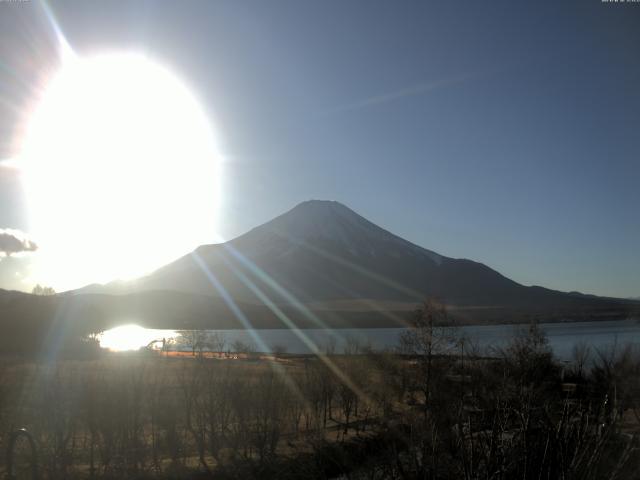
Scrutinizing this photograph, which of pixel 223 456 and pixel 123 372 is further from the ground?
pixel 123 372

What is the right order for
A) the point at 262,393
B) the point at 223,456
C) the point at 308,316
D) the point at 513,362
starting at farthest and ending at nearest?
1. the point at 308,316
2. the point at 513,362
3. the point at 262,393
4. the point at 223,456

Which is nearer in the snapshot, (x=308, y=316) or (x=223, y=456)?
(x=223, y=456)

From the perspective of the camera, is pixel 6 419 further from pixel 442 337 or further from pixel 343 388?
pixel 442 337

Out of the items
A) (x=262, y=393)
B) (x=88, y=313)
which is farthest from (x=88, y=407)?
(x=88, y=313)

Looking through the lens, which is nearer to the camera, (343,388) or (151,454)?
(151,454)

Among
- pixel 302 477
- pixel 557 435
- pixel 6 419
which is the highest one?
pixel 557 435

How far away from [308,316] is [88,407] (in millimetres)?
157622

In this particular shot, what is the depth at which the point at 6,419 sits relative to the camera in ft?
64.1

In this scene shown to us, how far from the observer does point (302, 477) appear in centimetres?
2044

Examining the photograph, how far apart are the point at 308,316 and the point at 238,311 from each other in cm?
2344

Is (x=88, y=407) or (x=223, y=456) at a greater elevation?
(x=88, y=407)

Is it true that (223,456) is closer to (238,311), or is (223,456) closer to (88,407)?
(88,407)

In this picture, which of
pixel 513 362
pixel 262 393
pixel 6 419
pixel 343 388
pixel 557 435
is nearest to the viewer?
pixel 557 435

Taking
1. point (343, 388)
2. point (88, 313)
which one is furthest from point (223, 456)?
point (88, 313)
